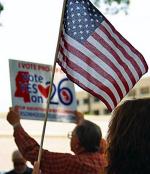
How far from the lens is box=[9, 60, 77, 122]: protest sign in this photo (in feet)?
15.5

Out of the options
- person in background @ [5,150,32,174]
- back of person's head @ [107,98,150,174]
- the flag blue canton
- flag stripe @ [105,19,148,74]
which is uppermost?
the flag blue canton

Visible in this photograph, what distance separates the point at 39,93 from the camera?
4.99 m

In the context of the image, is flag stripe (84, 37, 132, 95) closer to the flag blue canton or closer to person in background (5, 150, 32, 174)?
the flag blue canton

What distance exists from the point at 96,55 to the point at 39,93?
3.24 ft

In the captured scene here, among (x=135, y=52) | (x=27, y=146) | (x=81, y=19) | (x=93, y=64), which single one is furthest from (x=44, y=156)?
(x=135, y=52)

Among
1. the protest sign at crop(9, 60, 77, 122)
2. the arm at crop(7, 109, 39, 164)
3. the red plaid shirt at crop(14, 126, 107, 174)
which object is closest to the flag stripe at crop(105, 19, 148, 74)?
the protest sign at crop(9, 60, 77, 122)

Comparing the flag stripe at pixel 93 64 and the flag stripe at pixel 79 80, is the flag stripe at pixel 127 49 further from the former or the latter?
the flag stripe at pixel 79 80

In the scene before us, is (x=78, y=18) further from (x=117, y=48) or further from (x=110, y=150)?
(x=110, y=150)

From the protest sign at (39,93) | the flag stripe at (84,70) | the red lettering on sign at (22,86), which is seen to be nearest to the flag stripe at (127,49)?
the flag stripe at (84,70)

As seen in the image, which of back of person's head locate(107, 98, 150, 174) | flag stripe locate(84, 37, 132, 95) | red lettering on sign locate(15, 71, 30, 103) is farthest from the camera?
red lettering on sign locate(15, 71, 30, 103)

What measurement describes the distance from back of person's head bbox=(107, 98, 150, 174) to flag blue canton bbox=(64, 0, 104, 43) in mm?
2050

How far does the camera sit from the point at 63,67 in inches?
153

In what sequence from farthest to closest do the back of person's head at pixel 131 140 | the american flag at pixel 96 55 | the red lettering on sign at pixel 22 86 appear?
the red lettering on sign at pixel 22 86 → the american flag at pixel 96 55 → the back of person's head at pixel 131 140

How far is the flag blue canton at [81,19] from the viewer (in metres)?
4.01
